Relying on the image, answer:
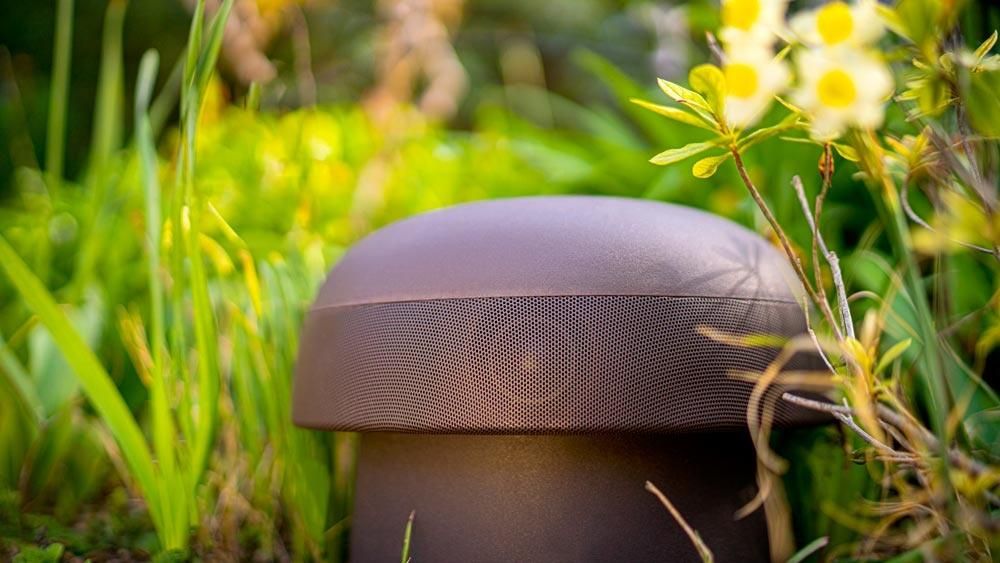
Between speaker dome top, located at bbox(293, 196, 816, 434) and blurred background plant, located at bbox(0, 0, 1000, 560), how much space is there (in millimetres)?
147

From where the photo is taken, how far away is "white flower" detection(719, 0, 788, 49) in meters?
0.69

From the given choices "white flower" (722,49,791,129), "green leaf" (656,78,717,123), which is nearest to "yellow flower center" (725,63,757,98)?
"white flower" (722,49,791,129)

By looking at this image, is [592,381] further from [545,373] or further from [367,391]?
[367,391]

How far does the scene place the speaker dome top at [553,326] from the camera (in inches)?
37.4

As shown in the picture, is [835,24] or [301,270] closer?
[835,24]

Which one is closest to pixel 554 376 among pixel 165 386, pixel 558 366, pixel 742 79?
pixel 558 366

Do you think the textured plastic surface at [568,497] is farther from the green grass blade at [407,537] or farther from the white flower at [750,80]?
the white flower at [750,80]

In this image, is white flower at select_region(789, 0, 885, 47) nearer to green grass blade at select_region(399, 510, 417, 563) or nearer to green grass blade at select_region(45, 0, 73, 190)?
green grass blade at select_region(399, 510, 417, 563)

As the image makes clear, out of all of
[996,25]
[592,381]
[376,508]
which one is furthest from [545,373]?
[996,25]

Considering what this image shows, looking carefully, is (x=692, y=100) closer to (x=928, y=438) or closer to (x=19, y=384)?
(x=928, y=438)

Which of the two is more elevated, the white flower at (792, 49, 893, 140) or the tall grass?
the white flower at (792, 49, 893, 140)

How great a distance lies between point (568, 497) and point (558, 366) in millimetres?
178

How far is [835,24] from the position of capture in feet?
2.09

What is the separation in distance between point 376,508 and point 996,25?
1419 millimetres
